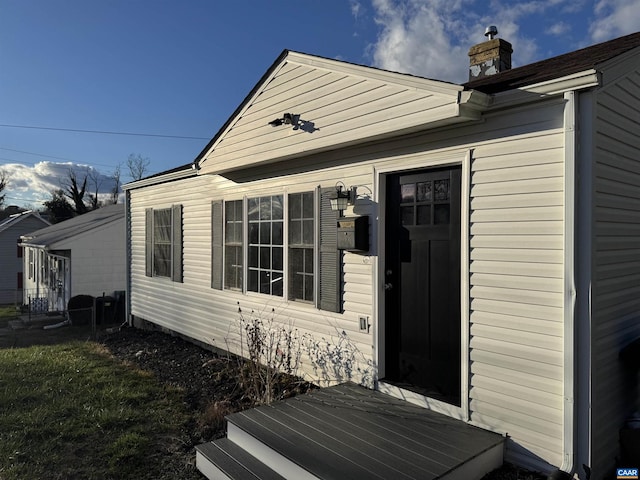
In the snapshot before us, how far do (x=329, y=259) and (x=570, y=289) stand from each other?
98.4 inches

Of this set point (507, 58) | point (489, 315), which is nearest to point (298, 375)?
point (489, 315)

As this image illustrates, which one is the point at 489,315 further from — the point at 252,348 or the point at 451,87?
the point at 252,348

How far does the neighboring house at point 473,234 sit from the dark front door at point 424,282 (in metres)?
0.01

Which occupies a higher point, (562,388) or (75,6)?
(75,6)

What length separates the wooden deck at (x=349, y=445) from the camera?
281cm

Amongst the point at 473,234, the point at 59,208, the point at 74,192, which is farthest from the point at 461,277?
the point at 74,192

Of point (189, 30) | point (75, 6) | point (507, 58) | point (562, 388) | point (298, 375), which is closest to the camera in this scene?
point (562, 388)

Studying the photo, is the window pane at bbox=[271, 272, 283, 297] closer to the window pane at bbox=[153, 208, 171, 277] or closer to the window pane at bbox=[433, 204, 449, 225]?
the window pane at bbox=[433, 204, 449, 225]

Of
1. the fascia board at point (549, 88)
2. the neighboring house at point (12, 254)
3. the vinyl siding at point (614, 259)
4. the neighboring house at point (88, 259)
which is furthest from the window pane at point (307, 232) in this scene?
the neighboring house at point (12, 254)

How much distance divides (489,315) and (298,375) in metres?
2.73

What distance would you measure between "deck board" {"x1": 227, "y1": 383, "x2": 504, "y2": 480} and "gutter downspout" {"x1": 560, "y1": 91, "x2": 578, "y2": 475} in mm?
489

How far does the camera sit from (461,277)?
3.57 metres

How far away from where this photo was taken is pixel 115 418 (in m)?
4.46

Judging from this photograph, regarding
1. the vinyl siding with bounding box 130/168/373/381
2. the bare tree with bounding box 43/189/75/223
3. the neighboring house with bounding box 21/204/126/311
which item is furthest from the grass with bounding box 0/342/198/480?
the bare tree with bounding box 43/189/75/223
